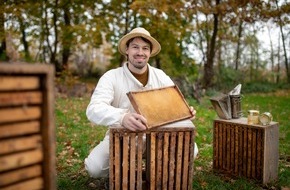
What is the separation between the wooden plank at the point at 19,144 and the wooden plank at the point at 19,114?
0.33 ft

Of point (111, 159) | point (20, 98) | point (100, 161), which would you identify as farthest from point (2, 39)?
point (20, 98)

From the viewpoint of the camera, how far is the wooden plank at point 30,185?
1650mm

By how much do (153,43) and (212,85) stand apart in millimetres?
13618

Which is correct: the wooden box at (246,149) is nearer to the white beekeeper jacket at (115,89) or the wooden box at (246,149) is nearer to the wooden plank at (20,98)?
the white beekeeper jacket at (115,89)

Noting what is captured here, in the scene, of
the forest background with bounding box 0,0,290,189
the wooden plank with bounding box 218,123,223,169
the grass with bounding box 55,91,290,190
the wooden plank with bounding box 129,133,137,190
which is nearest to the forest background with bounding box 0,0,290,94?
the forest background with bounding box 0,0,290,189

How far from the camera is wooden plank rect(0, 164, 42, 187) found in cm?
161

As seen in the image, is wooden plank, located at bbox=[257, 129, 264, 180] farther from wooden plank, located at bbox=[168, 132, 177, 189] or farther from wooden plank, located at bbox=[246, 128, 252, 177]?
wooden plank, located at bbox=[168, 132, 177, 189]

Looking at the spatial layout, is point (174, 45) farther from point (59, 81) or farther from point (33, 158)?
point (33, 158)

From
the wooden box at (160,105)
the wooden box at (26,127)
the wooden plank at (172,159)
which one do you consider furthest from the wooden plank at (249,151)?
the wooden box at (26,127)

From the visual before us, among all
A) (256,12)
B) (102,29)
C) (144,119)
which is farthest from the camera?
(102,29)

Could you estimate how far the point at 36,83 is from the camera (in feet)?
5.56

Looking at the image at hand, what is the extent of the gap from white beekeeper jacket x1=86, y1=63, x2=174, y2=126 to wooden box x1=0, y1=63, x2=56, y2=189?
65.7 inches

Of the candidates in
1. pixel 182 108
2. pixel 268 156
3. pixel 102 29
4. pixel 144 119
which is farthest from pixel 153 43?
pixel 102 29

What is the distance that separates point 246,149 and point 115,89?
1.87m
